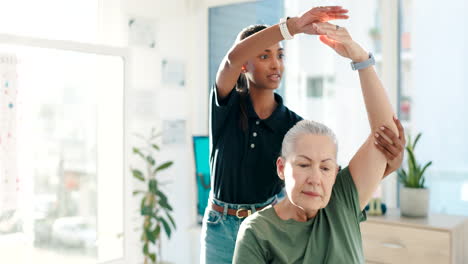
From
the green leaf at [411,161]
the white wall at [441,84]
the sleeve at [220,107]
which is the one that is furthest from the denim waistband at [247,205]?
the white wall at [441,84]

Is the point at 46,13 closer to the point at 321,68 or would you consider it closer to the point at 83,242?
the point at 83,242

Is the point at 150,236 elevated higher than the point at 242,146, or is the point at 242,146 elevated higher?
the point at 242,146

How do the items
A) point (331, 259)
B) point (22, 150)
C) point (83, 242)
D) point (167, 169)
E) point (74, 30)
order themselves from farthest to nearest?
point (167, 169) → point (74, 30) → point (83, 242) → point (22, 150) → point (331, 259)

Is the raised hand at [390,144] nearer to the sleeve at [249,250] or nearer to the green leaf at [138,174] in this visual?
the sleeve at [249,250]

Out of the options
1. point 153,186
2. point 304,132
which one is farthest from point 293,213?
point 153,186

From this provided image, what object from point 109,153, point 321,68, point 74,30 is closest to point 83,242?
point 109,153

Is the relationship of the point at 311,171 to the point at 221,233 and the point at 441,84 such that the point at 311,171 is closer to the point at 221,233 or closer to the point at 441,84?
the point at 221,233

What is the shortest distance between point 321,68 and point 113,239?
1855 mm

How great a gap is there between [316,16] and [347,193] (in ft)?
1.68

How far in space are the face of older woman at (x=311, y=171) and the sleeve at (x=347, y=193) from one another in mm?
60

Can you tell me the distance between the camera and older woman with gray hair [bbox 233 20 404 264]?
4.66ft

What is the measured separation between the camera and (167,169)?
4.21m

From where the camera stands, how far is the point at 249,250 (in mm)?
1433

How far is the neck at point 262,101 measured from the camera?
183 centimetres
